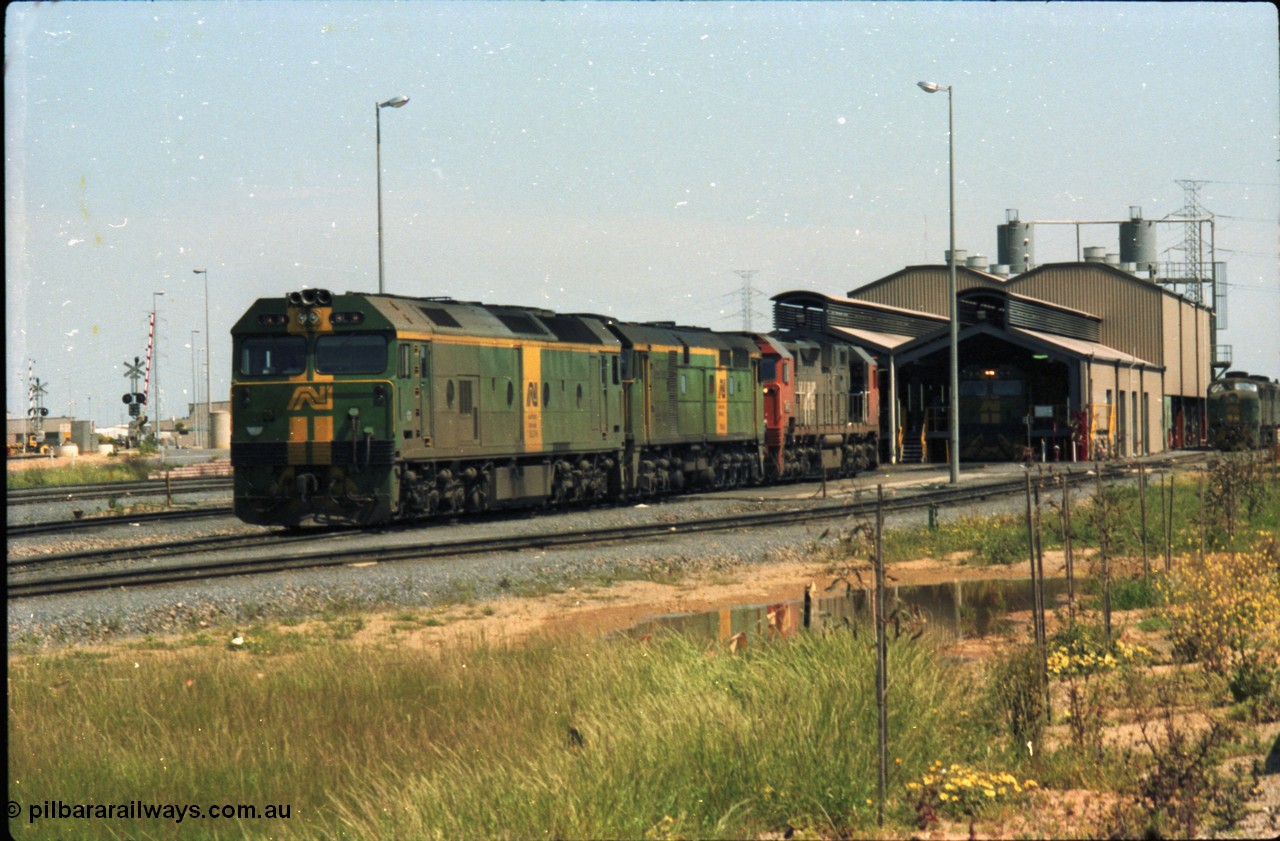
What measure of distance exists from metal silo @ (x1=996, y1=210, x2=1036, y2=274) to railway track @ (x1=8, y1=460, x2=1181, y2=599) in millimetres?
51220

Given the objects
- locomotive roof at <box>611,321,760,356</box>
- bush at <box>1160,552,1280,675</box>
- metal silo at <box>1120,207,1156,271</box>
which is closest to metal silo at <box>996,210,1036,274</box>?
metal silo at <box>1120,207,1156,271</box>

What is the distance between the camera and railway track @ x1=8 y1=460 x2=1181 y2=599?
59.4ft

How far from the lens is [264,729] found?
33.0ft

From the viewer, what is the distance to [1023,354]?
54.5m

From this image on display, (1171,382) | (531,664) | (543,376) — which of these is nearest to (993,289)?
(1171,382)

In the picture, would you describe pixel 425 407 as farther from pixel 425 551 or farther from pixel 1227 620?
pixel 1227 620

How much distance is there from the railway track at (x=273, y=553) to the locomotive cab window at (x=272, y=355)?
2.87 m

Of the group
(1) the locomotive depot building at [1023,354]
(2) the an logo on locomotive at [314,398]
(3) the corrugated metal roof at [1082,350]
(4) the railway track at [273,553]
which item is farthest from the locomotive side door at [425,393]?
Result: (3) the corrugated metal roof at [1082,350]

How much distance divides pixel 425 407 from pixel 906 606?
38.9 ft

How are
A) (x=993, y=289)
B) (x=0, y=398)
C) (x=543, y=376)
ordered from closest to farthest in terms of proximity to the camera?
1. (x=0, y=398)
2. (x=543, y=376)
3. (x=993, y=289)

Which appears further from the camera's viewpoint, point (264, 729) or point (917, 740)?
point (264, 729)

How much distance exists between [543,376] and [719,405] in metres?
9.07

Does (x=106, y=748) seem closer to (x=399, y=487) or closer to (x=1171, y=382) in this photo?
(x=399, y=487)

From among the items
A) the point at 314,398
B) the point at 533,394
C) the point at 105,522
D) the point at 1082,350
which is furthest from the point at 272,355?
the point at 1082,350
